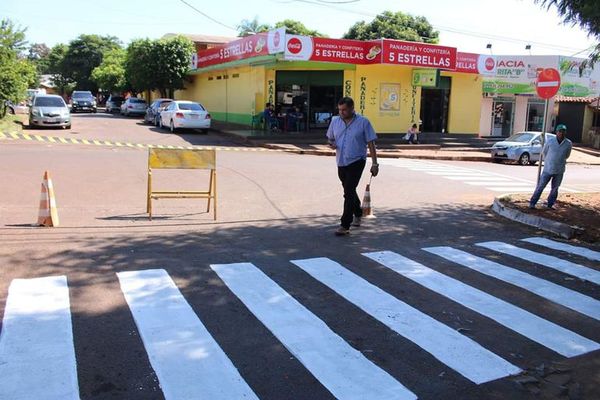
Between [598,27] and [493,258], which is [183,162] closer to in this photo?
[493,258]

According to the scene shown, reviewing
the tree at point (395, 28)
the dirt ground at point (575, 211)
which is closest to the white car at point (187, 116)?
the dirt ground at point (575, 211)

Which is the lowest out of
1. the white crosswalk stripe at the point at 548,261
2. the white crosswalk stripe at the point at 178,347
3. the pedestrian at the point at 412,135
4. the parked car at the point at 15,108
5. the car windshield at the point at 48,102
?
the white crosswalk stripe at the point at 548,261

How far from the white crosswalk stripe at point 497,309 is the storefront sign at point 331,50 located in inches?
761

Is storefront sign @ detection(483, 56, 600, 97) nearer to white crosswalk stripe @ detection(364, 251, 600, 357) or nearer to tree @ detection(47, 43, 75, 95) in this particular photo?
white crosswalk stripe @ detection(364, 251, 600, 357)

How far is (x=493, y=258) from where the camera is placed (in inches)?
299

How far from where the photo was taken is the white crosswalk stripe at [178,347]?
375cm

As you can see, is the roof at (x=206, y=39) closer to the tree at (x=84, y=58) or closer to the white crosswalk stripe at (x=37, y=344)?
the tree at (x=84, y=58)

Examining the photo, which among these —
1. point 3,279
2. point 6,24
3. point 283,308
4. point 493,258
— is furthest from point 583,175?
point 6,24

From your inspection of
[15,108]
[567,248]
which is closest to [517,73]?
[567,248]

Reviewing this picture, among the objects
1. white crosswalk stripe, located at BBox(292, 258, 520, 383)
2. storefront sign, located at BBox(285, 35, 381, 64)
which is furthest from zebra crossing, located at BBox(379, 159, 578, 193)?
white crosswalk stripe, located at BBox(292, 258, 520, 383)

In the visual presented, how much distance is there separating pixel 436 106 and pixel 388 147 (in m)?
6.47

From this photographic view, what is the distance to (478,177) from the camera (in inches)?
719

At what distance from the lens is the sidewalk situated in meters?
24.5

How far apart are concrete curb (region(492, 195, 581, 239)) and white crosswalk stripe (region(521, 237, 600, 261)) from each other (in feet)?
2.29
